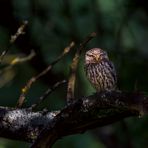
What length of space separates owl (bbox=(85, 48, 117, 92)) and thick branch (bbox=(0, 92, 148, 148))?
1842 mm

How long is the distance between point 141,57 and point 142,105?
5657mm

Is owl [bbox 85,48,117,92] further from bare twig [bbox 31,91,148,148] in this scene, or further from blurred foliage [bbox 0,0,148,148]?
bare twig [bbox 31,91,148,148]

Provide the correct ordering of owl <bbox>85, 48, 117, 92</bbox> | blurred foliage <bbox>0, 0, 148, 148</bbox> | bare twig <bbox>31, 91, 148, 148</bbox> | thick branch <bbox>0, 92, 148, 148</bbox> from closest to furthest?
thick branch <bbox>0, 92, 148, 148</bbox> → bare twig <bbox>31, 91, 148, 148</bbox> → owl <bbox>85, 48, 117, 92</bbox> → blurred foliage <bbox>0, 0, 148, 148</bbox>

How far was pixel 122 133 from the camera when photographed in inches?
381

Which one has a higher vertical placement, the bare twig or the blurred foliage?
the blurred foliage

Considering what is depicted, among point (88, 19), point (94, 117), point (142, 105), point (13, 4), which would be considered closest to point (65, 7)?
point (13, 4)

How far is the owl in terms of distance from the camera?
7.35 m

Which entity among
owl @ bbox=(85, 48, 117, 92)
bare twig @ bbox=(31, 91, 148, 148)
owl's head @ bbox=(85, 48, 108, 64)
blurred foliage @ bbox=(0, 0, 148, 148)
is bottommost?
bare twig @ bbox=(31, 91, 148, 148)

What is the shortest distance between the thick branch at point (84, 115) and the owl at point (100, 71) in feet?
6.04

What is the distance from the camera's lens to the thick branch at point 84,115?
14.6ft

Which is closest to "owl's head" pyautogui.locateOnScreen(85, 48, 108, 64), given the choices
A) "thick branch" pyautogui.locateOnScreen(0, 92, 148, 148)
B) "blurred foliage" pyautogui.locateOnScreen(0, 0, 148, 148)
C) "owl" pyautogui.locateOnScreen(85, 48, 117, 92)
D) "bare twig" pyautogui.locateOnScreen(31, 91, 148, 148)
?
"owl" pyautogui.locateOnScreen(85, 48, 117, 92)

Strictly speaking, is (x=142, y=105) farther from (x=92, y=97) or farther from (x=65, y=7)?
(x=65, y=7)

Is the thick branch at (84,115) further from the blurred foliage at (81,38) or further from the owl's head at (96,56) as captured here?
the blurred foliage at (81,38)

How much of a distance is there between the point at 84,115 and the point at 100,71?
259 centimetres
